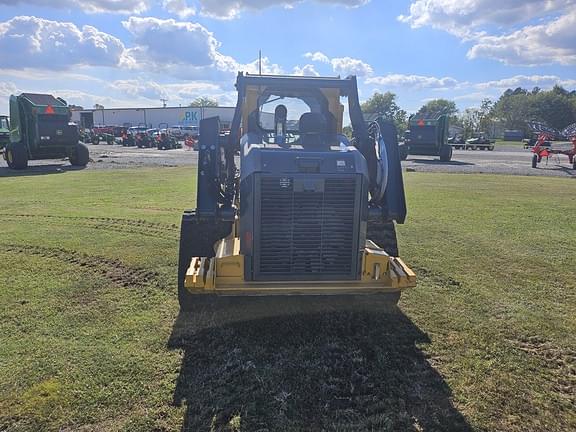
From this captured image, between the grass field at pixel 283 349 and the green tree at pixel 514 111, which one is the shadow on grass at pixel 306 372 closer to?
the grass field at pixel 283 349

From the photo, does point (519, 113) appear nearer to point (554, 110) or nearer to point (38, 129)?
point (554, 110)

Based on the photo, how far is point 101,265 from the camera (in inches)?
246

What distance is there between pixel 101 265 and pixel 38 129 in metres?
15.6

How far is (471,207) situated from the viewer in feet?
35.3

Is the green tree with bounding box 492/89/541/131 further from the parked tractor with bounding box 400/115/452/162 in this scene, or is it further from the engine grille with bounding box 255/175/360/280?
the engine grille with bounding box 255/175/360/280

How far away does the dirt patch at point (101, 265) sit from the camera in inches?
225

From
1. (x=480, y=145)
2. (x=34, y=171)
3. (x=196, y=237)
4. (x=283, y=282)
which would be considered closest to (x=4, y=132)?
(x=34, y=171)

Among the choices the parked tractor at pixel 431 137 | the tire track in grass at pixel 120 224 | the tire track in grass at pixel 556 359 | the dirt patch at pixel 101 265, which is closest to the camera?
the tire track in grass at pixel 556 359

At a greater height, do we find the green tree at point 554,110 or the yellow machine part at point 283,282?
the green tree at point 554,110

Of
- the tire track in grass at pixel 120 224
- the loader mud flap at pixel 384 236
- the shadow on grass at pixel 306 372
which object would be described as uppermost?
the loader mud flap at pixel 384 236

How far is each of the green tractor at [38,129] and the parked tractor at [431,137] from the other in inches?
624

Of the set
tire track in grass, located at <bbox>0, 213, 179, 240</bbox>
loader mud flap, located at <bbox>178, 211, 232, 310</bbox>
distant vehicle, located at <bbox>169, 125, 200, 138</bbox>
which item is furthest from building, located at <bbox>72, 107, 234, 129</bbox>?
loader mud flap, located at <bbox>178, 211, 232, 310</bbox>

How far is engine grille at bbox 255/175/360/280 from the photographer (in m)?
4.14

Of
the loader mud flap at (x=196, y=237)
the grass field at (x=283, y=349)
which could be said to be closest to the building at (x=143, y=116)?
the grass field at (x=283, y=349)
